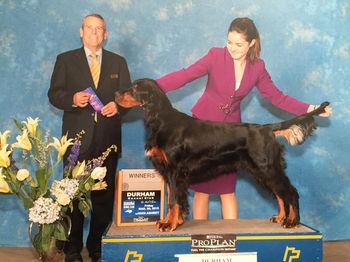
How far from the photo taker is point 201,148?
Answer: 8.12 feet

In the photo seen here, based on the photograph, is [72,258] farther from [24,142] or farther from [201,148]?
[201,148]

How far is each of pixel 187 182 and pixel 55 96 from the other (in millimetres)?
1051

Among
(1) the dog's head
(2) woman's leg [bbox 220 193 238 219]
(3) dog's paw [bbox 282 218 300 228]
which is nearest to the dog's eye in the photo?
(1) the dog's head

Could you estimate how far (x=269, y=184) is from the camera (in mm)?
2527

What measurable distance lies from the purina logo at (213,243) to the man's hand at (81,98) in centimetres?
110

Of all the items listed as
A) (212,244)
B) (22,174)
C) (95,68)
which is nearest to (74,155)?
(22,174)

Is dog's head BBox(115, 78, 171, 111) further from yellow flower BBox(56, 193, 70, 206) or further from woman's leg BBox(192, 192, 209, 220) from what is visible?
woman's leg BBox(192, 192, 209, 220)

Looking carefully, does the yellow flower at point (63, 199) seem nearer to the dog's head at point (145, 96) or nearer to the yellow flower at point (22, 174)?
the yellow flower at point (22, 174)

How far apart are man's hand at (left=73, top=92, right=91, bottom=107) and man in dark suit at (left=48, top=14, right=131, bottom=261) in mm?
11

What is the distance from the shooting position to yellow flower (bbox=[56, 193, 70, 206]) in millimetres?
2225

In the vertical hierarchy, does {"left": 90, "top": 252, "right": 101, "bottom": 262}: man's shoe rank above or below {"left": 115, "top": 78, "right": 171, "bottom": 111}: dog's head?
below

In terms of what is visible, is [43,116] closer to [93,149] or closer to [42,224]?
[93,149]

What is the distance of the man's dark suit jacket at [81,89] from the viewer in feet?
8.98

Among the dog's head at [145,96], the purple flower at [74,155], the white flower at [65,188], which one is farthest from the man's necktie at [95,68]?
the white flower at [65,188]
